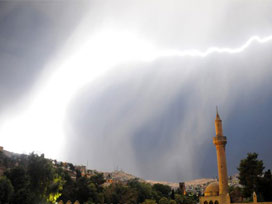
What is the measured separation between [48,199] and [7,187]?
6.47 m

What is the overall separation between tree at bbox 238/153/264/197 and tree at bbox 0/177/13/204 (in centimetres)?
3196

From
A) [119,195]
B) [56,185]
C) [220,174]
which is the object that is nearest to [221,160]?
[220,174]

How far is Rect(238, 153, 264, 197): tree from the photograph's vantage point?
145 ft

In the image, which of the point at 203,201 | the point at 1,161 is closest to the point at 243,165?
the point at 203,201

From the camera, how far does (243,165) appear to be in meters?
45.4

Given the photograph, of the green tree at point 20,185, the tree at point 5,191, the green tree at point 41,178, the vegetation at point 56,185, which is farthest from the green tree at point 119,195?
the tree at point 5,191

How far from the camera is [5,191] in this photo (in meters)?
31.7

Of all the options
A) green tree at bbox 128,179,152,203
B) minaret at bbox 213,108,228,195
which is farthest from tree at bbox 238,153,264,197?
green tree at bbox 128,179,152,203

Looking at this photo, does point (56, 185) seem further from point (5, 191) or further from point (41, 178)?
point (5, 191)

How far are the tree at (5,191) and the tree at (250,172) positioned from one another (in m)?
32.0

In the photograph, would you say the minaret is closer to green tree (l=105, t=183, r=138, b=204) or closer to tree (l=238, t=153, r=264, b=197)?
tree (l=238, t=153, r=264, b=197)

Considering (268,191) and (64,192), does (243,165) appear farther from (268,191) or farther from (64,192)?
(64,192)

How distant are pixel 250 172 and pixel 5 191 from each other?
33271 millimetres

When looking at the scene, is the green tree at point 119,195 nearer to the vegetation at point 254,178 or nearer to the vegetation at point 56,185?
the vegetation at point 56,185
